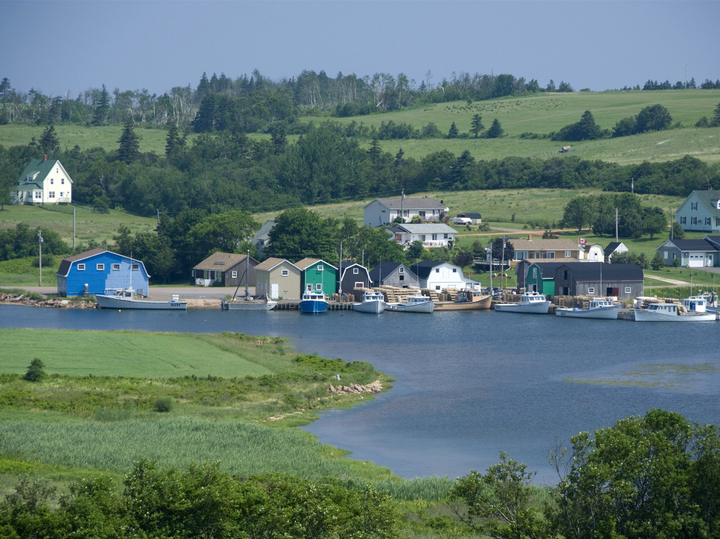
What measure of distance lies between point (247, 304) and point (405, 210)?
40733 millimetres

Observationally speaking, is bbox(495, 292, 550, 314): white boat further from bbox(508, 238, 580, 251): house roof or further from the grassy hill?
the grassy hill

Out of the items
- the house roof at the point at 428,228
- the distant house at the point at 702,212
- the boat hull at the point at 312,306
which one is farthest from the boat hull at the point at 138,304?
the distant house at the point at 702,212

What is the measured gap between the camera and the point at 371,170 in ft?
467

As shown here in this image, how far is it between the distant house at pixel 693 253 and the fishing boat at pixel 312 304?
3674cm

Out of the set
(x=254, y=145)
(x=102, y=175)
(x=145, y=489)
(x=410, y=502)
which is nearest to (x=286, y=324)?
(x=410, y=502)

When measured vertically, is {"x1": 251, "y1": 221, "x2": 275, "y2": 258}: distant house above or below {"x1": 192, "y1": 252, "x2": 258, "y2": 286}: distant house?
above

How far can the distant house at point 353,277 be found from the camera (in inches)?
3282

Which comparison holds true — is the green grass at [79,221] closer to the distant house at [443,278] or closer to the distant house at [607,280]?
the distant house at [443,278]

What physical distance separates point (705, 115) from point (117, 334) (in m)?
144

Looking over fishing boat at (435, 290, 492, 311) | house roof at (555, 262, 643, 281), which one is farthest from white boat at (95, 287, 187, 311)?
house roof at (555, 262, 643, 281)

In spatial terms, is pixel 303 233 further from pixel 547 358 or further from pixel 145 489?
pixel 145 489

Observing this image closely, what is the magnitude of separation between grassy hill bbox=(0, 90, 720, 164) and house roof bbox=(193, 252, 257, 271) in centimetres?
7390

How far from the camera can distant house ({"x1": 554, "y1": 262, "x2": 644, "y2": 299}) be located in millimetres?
76625

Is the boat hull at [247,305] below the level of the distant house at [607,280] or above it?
below
